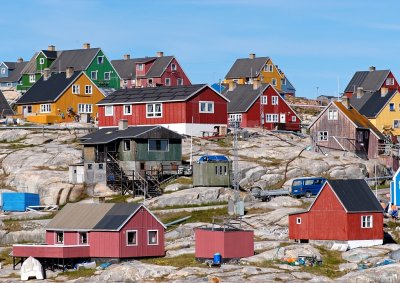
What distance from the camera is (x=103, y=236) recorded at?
237ft

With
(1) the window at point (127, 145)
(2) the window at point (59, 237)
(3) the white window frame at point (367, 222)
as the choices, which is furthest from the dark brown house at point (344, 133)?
(2) the window at point (59, 237)

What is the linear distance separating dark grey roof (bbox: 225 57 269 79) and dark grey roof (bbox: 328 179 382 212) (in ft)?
267

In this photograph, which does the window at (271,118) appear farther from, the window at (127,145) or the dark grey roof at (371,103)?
the window at (127,145)

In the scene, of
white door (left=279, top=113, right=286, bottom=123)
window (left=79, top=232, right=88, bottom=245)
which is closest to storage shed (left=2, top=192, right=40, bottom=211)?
window (left=79, top=232, right=88, bottom=245)

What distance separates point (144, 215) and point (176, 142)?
25.2m

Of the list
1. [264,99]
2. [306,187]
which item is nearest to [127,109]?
[264,99]

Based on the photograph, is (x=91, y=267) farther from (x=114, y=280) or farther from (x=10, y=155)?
(x=10, y=155)

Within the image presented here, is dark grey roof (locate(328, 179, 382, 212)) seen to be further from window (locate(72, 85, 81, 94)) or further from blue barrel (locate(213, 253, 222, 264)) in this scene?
window (locate(72, 85, 81, 94))

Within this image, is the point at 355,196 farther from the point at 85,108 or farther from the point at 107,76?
the point at 107,76

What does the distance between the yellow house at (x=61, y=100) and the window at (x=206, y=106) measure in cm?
1739

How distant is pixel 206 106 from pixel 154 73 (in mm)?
39582

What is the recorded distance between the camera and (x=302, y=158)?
98750 millimetres

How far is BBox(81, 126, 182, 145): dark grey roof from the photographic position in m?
95.9

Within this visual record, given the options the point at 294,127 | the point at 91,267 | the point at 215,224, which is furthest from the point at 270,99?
the point at 91,267
